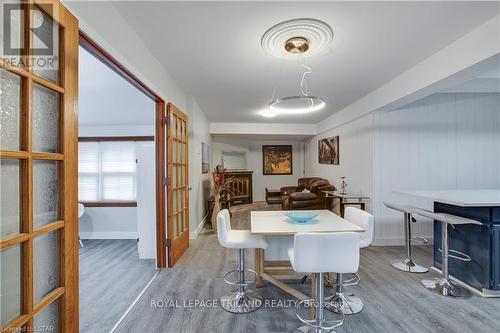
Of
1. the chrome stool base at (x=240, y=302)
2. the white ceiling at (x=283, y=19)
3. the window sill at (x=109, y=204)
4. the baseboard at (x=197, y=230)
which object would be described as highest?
the white ceiling at (x=283, y=19)

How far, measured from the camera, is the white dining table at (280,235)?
2.13m

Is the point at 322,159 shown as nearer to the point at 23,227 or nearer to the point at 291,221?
the point at 291,221

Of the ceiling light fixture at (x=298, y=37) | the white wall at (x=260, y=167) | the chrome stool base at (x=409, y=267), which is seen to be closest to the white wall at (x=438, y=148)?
the chrome stool base at (x=409, y=267)

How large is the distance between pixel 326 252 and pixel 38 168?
1.73 metres

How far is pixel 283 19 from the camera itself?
1.99 m

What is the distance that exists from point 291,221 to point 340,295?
81 cm

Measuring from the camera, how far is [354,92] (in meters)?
4.06

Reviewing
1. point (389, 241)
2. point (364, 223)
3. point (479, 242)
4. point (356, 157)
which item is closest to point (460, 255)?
point (479, 242)

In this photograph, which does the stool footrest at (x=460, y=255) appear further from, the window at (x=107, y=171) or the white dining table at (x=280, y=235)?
the window at (x=107, y=171)

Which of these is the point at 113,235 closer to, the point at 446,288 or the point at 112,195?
the point at 112,195

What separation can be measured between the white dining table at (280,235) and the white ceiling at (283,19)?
68.6 inches

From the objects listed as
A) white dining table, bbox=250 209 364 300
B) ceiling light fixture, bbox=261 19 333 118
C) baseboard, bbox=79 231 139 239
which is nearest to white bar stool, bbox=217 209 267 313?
white dining table, bbox=250 209 364 300

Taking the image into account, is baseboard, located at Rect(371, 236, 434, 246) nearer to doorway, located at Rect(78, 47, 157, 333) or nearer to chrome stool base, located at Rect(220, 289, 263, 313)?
chrome stool base, located at Rect(220, 289, 263, 313)

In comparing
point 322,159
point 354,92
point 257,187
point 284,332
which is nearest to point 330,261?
point 284,332
